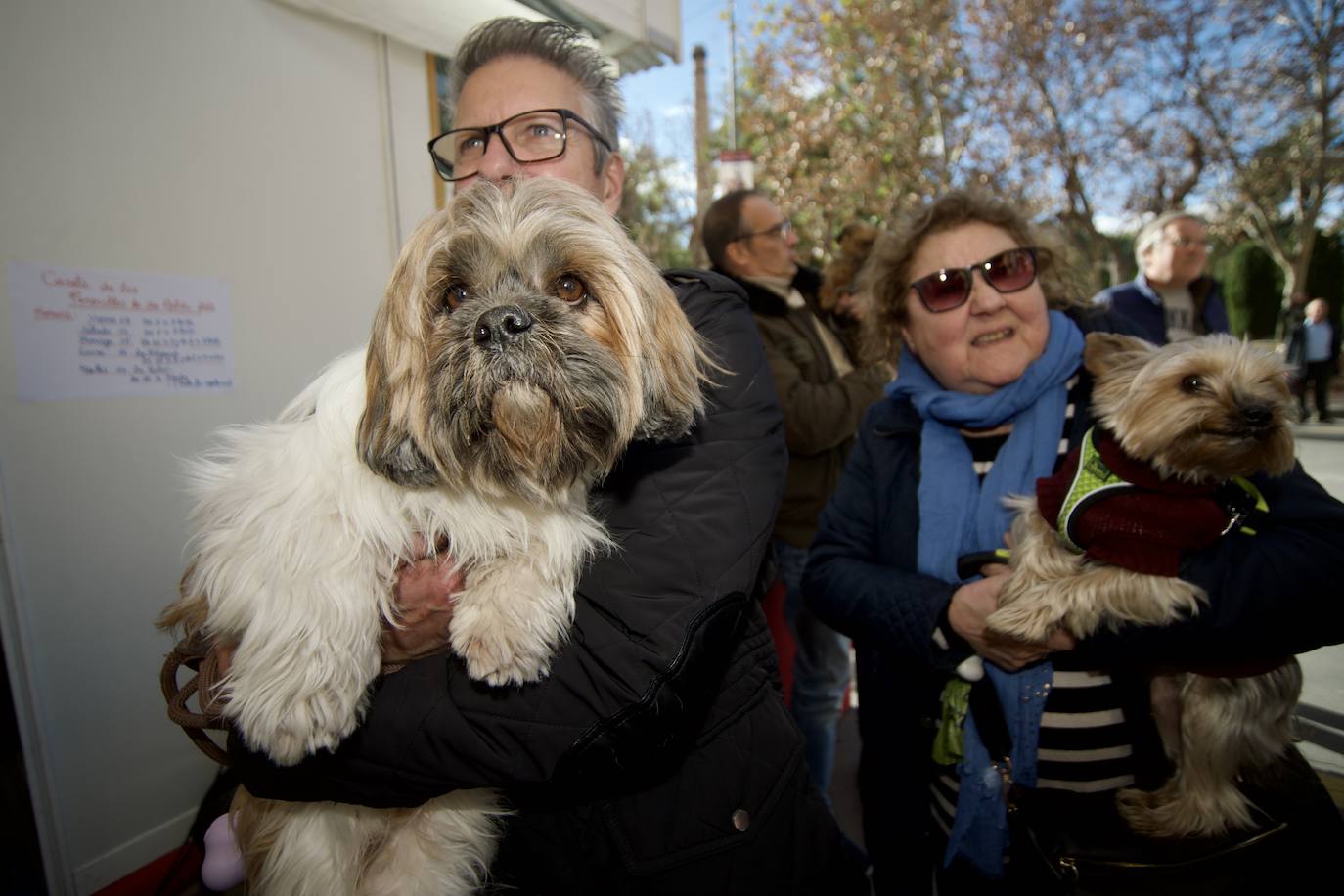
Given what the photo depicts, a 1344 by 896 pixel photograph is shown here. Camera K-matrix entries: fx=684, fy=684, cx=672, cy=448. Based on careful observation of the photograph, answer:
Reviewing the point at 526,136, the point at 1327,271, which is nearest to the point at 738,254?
the point at 526,136

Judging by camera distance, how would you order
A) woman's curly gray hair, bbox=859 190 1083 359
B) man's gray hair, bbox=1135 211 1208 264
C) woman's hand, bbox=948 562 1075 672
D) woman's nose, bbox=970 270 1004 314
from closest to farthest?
woman's hand, bbox=948 562 1075 672, woman's nose, bbox=970 270 1004 314, woman's curly gray hair, bbox=859 190 1083 359, man's gray hair, bbox=1135 211 1208 264

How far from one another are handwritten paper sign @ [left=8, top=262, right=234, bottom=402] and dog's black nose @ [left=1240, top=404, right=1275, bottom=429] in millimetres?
4066

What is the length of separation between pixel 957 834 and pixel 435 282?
2121 millimetres

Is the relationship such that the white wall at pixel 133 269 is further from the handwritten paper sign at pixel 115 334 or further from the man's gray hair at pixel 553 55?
the man's gray hair at pixel 553 55

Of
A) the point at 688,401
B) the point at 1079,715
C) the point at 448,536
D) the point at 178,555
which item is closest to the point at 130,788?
the point at 178,555

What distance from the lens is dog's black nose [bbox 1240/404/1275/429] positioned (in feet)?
5.85

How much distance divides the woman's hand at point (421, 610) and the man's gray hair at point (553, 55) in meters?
1.15

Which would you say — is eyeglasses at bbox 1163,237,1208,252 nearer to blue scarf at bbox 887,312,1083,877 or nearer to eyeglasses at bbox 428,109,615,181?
blue scarf at bbox 887,312,1083,877

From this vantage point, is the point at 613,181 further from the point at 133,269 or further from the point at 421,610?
the point at 133,269

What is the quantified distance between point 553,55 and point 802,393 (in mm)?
2008

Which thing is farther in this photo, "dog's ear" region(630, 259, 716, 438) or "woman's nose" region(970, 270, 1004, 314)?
"woman's nose" region(970, 270, 1004, 314)

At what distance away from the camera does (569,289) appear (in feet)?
5.07

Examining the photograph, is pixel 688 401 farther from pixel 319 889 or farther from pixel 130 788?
pixel 130 788

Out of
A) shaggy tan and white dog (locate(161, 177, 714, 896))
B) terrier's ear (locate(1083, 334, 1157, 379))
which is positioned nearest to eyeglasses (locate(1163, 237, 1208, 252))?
terrier's ear (locate(1083, 334, 1157, 379))
